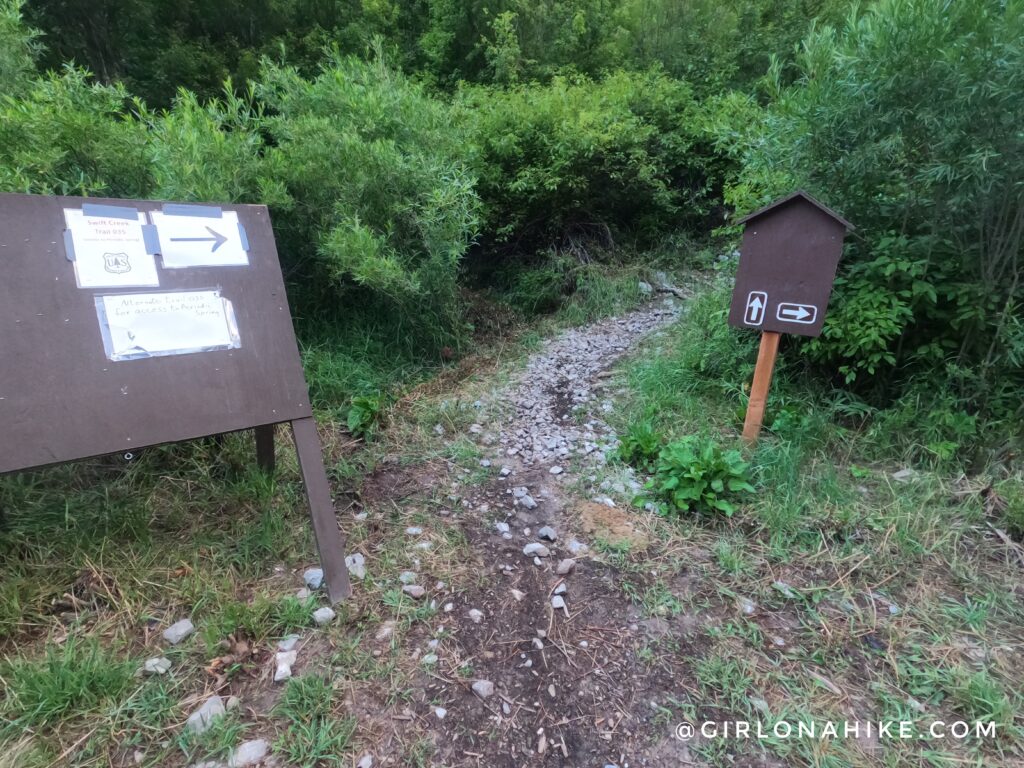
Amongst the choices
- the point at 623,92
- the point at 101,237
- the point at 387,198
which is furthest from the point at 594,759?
the point at 623,92

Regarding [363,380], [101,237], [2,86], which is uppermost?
[2,86]

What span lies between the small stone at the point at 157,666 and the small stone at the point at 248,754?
0.45m

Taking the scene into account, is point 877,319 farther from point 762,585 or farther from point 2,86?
point 2,86

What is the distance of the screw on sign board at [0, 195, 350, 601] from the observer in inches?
63.0

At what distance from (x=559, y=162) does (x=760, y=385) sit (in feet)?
12.8

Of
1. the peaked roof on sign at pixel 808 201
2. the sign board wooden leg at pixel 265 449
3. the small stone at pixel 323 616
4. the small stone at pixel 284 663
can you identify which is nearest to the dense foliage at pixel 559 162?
the peaked roof on sign at pixel 808 201

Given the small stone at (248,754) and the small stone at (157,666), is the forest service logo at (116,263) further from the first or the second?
the small stone at (248,754)

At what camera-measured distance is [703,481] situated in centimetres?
267

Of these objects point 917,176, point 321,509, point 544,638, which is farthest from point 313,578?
point 917,176

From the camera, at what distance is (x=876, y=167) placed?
2.96 meters

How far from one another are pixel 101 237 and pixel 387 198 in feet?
7.83

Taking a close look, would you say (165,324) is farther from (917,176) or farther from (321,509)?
(917,176)

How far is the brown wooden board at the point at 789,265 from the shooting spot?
2.76 metres

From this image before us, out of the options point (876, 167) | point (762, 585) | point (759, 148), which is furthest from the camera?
point (759, 148)
